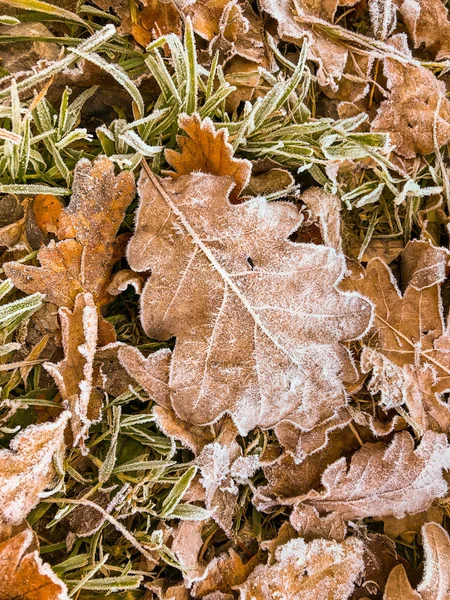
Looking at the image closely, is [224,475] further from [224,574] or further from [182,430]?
[224,574]

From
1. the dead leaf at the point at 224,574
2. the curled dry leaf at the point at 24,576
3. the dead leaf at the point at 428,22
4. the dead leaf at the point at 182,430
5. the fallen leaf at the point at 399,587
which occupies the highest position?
the dead leaf at the point at 428,22

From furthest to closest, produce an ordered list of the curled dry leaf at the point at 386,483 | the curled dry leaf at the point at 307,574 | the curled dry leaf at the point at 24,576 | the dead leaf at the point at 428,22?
1. the dead leaf at the point at 428,22
2. the curled dry leaf at the point at 386,483
3. the curled dry leaf at the point at 307,574
4. the curled dry leaf at the point at 24,576

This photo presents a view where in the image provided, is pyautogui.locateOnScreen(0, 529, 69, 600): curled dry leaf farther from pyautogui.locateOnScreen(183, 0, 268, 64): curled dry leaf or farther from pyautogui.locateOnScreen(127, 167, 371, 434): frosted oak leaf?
pyautogui.locateOnScreen(183, 0, 268, 64): curled dry leaf

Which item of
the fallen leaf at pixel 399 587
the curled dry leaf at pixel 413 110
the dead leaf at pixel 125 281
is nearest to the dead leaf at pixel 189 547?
the fallen leaf at pixel 399 587

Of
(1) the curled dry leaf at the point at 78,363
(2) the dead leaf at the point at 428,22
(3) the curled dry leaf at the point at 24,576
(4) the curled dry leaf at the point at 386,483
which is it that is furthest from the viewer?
(2) the dead leaf at the point at 428,22

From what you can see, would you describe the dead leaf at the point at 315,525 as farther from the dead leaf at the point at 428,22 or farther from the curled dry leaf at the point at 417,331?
the dead leaf at the point at 428,22

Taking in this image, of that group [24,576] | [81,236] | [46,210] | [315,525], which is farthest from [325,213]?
[24,576]

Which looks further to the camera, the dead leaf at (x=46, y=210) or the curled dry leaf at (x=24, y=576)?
the dead leaf at (x=46, y=210)
